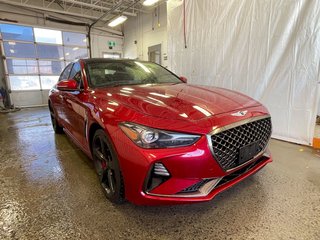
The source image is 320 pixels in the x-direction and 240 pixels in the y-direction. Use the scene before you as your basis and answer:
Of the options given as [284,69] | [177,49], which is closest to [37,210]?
[284,69]

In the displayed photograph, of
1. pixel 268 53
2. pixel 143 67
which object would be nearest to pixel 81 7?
pixel 143 67

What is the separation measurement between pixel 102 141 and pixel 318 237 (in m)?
1.59

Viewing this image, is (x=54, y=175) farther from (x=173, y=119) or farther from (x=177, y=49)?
(x=177, y=49)

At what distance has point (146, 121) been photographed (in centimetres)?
122

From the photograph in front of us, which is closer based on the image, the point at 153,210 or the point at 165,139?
the point at 165,139

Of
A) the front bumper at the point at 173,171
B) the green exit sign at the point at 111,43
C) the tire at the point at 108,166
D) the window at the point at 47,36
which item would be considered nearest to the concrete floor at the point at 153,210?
the tire at the point at 108,166

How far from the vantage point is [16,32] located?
25.1 feet

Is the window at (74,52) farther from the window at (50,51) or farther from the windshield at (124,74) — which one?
the windshield at (124,74)

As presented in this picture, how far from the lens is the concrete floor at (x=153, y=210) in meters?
1.32

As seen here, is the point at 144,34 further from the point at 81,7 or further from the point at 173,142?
the point at 173,142

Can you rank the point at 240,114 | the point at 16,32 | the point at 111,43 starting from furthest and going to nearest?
the point at 111,43 → the point at 16,32 → the point at 240,114

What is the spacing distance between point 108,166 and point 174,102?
721mm

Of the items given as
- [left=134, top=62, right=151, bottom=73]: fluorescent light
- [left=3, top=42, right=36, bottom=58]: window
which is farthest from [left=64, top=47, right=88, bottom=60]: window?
[left=134, top=62, right=151, bottom=73]: fluorescent light

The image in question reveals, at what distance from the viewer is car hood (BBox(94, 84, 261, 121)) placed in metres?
1.29
